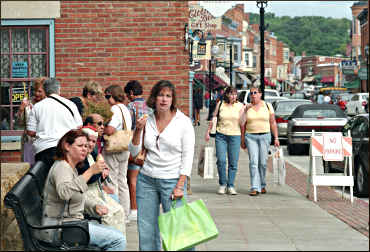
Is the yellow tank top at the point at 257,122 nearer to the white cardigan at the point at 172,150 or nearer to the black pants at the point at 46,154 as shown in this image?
the black pants at the point at 46,154

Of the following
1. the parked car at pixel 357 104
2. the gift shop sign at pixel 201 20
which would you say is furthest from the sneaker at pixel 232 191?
the parked car at pixel 357 104

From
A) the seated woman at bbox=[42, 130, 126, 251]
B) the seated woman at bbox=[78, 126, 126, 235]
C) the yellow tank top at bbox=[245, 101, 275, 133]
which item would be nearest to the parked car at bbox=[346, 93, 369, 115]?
the yellow tank top at bbox=[245, 101, 275, 133]

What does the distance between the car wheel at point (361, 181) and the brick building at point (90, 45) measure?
3327 millimetres

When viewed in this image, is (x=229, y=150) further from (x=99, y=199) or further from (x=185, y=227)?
(x=185, y=227)

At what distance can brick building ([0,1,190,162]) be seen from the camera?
11953 millimetres

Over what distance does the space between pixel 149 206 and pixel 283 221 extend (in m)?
3.50

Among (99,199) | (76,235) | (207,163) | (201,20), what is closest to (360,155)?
(207,163)

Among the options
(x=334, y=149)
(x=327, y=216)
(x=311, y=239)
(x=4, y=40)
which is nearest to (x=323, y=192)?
(x=334, y=149)

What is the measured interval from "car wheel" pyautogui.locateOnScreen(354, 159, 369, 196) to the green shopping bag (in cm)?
703

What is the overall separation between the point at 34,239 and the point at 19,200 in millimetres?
400

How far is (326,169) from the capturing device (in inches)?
607

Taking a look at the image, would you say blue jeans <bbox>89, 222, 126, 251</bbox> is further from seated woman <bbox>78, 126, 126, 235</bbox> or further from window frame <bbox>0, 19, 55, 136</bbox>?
window frame <bbox>0, 19, 55, 136</bbox>

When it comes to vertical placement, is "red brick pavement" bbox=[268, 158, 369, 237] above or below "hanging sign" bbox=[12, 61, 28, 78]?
below

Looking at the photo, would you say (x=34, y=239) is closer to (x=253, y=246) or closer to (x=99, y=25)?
(x=253, y=246)
